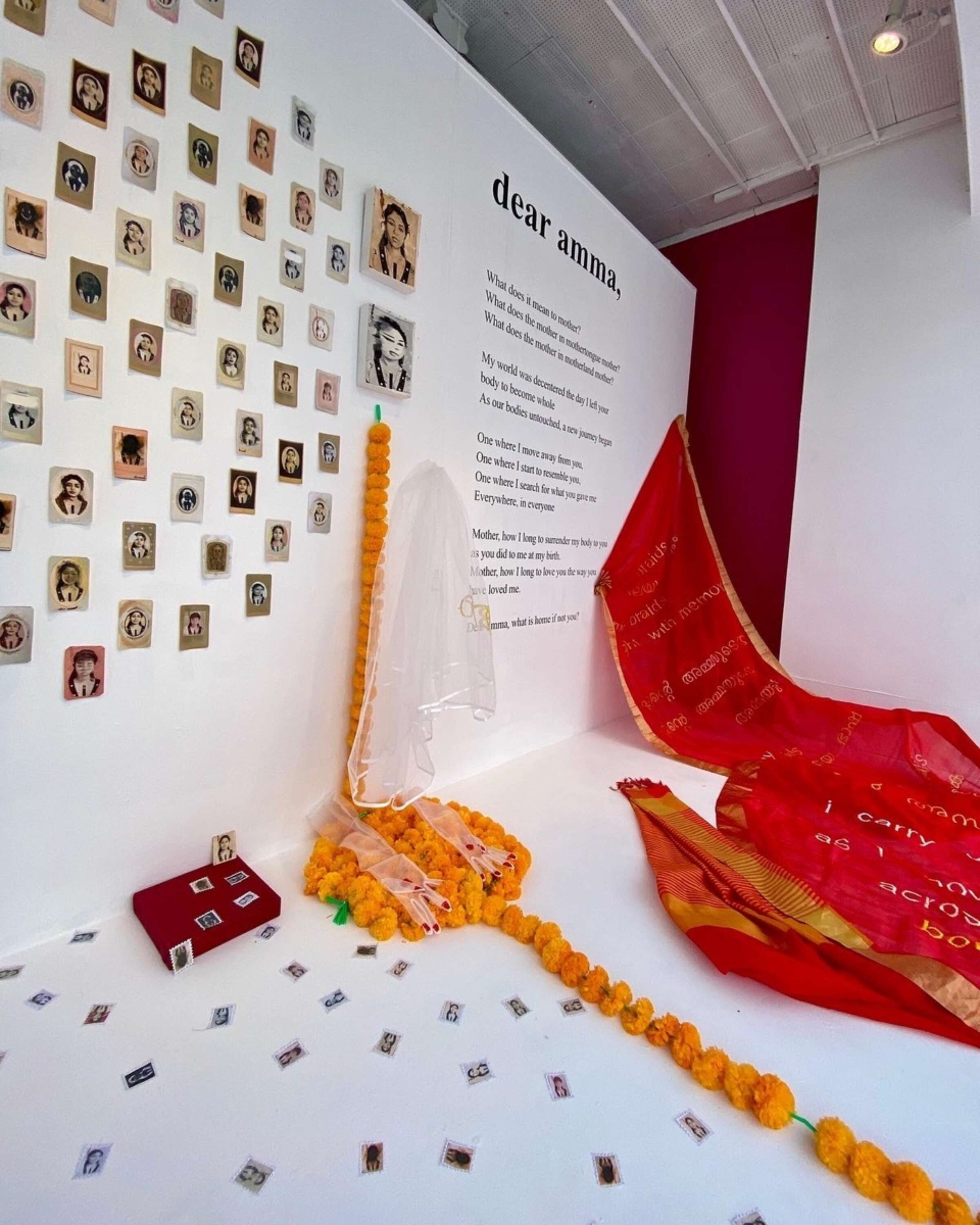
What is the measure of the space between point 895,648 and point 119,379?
2.91 m

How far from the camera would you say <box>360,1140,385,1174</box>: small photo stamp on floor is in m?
0.84

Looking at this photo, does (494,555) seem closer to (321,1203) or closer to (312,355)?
(312,355)

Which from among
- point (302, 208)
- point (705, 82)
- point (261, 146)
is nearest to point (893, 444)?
point (705, 82)

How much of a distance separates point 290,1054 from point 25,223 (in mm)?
1480

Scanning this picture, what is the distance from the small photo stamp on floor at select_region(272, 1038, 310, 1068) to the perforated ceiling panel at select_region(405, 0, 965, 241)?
9.39ft

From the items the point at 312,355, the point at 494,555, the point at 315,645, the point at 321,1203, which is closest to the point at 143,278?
the point at 312,355

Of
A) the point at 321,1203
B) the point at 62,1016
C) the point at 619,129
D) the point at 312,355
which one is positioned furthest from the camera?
the point at 619,129

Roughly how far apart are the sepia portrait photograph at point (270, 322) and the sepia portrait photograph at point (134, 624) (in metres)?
0.66

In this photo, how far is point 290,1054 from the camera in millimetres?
1012

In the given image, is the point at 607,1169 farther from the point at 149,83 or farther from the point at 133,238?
the point at 149,83

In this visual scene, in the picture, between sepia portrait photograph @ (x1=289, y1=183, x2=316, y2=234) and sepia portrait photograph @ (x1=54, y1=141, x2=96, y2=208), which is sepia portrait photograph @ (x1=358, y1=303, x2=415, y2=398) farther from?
sepia portrait photograph @ (x1=54, y1=141, x2=96, y2=208)

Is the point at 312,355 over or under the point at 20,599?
over

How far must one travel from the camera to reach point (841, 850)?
177 centimetres

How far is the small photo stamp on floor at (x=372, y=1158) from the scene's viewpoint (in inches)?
32.9
